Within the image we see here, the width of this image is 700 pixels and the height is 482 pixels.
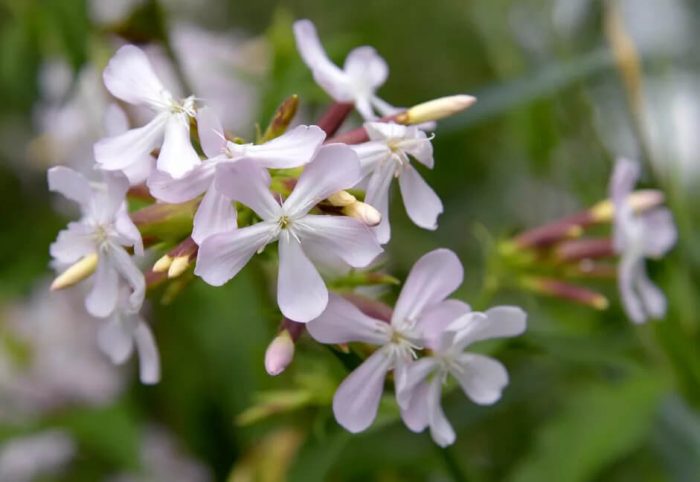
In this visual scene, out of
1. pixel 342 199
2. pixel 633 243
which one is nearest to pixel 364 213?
pixel 342 199

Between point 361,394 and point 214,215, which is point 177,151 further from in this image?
point 361,394

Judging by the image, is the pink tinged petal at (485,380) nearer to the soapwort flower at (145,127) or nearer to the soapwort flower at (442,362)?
the soapwort flower at (442,362)

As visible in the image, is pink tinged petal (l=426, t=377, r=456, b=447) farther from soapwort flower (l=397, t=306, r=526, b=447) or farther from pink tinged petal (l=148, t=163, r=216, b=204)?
pink tinged petal (l=148, t=163, r=216, b=204)

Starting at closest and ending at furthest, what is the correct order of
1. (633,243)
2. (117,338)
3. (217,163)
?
1. (217,163)
2. (117,338)
3. (633,243)

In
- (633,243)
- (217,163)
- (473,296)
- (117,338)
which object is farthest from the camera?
(473,296)

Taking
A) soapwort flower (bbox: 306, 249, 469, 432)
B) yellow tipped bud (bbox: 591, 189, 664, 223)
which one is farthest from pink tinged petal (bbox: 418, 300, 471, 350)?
yellow tipped bud (bbox: 591, 189, 664, 223)

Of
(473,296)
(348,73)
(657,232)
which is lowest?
(473,296)
